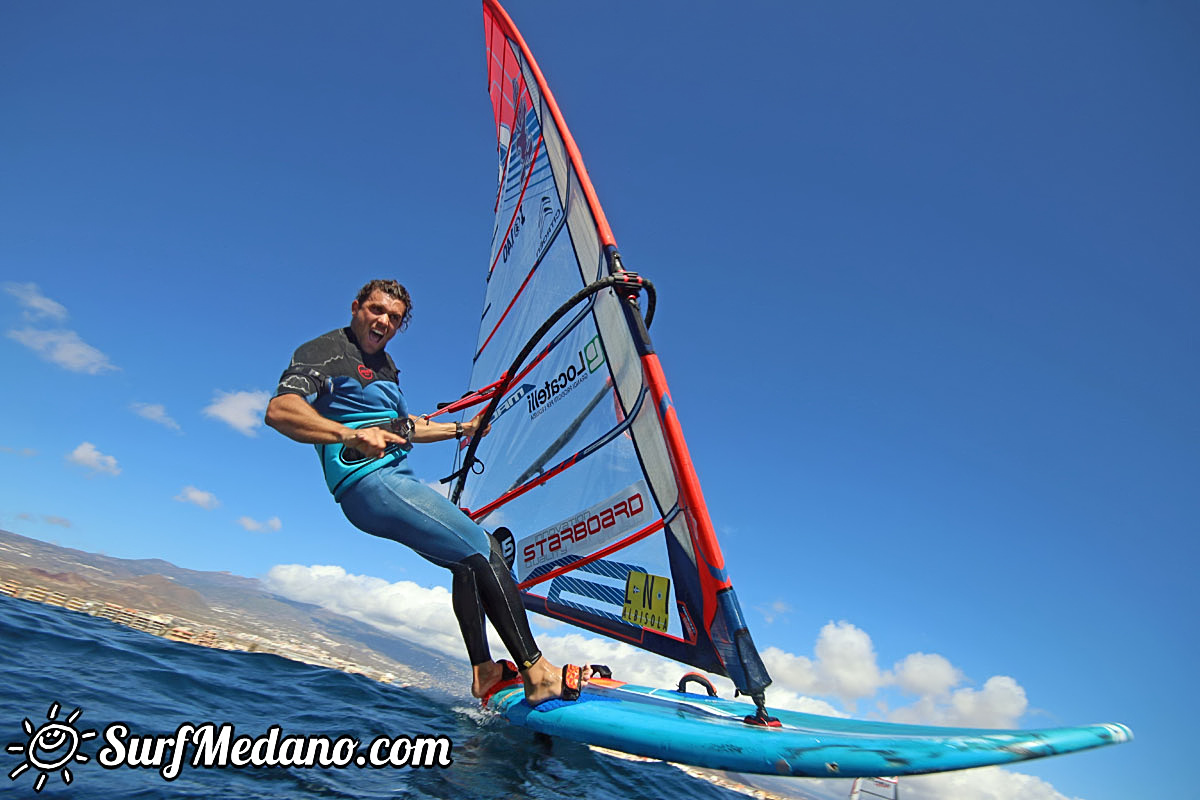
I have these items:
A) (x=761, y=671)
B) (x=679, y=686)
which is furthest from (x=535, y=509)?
(x=761, y=671)

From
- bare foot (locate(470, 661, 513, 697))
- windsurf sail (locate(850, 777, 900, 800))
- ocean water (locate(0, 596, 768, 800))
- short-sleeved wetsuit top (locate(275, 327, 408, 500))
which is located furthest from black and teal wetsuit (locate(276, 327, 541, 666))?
windsurf sail (locate(850, 777, 900, 800))

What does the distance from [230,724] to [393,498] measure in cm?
169

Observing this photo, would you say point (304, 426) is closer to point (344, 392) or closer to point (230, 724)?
point (344, 392)

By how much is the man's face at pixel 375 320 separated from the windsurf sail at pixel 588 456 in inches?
54.2

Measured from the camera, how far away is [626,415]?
477 centimetres

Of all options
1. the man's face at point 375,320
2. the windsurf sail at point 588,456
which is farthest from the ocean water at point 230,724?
the man's face at point 375,320

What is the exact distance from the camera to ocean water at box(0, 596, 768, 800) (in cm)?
247

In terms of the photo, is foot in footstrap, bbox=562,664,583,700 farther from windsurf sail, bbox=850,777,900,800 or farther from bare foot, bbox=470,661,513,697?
windsurf sail, bbox=850,777,900,800

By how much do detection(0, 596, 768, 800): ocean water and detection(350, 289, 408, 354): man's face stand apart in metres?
2.57

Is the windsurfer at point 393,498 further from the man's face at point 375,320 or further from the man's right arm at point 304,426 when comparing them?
the man's right arm at point 304,426

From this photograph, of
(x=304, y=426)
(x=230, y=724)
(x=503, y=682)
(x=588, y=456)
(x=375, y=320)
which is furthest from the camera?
(x=588, y=456)

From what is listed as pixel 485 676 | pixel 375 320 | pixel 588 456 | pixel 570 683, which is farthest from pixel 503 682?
pixel 375 320

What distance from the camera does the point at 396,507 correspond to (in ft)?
11.9

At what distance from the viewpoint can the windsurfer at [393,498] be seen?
3.64 m
